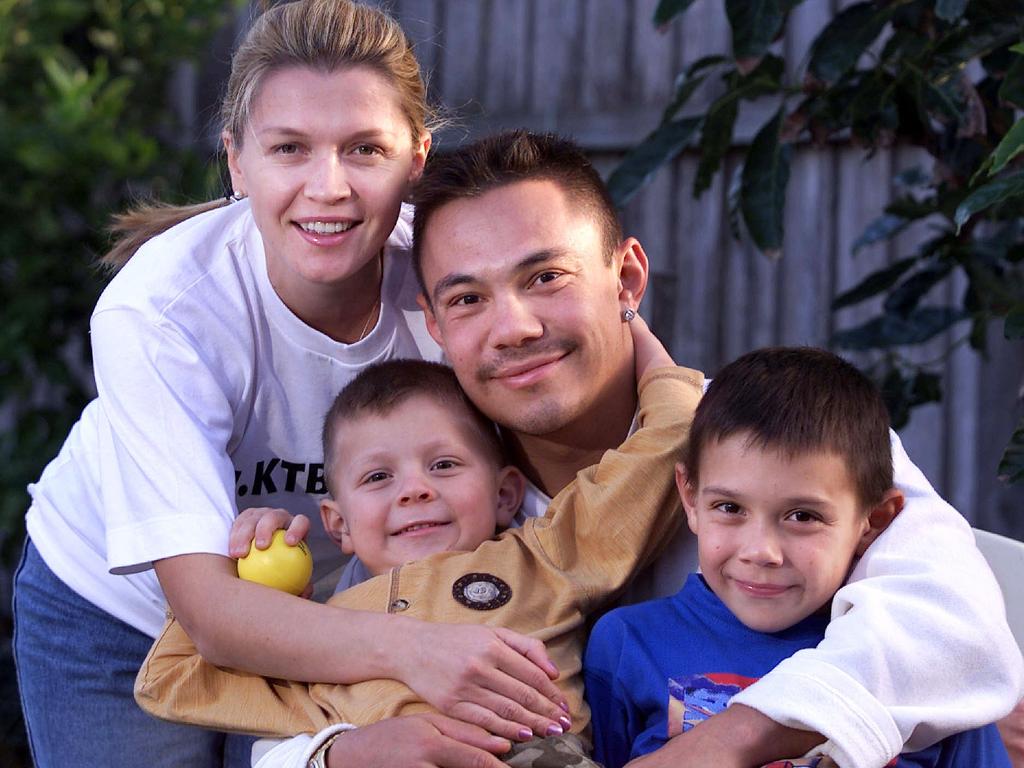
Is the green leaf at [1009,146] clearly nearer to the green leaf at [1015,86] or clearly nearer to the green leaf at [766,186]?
the green leaf at [1015,86]

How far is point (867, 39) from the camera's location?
298cm

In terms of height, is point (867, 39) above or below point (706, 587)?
above

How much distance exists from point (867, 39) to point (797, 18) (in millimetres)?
1908

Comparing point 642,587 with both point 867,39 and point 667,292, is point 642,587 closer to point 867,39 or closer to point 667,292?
point 867,39

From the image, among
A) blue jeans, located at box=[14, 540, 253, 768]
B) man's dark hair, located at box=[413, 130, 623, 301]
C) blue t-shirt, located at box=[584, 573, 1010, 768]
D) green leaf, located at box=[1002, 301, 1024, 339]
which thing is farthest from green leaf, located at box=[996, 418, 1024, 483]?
blue jeans, located at box=[14, 540, 253, 768]

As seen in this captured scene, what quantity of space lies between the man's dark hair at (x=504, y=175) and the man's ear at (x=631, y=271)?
0.03 metres

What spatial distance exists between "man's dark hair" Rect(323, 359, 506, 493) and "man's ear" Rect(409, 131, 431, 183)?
375 millimetres

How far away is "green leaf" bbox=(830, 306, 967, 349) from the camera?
3.45 meters

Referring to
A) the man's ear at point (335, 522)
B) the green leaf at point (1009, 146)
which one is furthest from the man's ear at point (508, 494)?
the green leaf at point (1009, 146)

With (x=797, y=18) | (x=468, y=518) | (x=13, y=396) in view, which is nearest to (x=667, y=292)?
(x=797, y=18)

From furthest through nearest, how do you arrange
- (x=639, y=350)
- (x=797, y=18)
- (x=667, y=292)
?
(x=797, y=18), (x=667, y=292), (x=639, y=350)

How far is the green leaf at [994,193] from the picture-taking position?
2.34 metres

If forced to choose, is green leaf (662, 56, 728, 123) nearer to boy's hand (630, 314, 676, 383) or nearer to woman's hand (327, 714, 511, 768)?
boy's hand (630, 314, 676, 383)

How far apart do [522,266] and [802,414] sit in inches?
23.5
